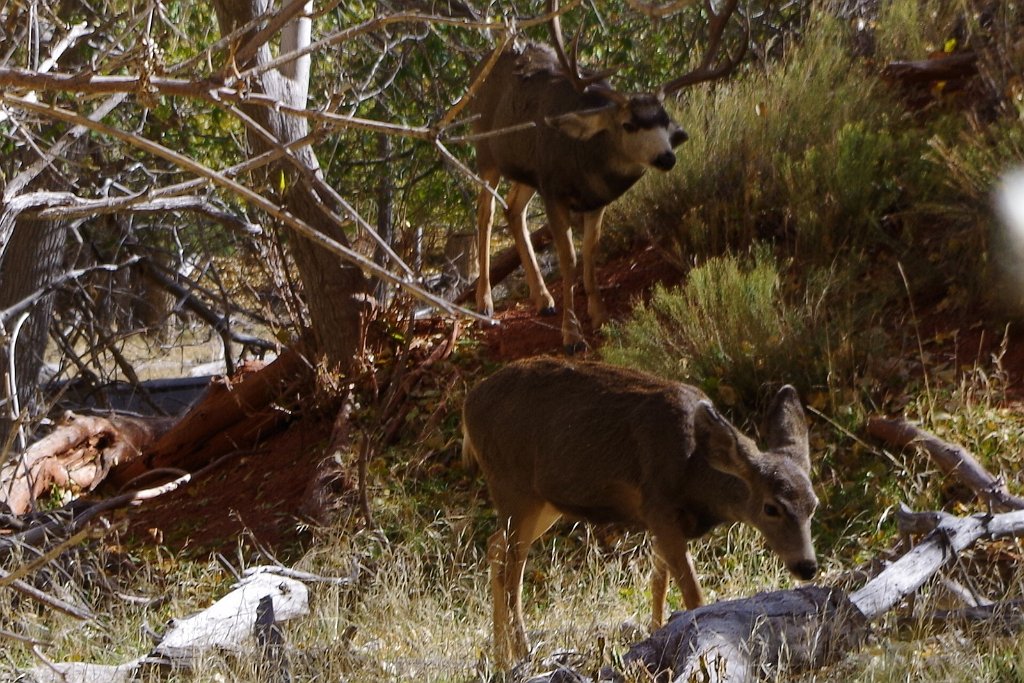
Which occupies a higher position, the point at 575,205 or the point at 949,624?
the point at 575,205

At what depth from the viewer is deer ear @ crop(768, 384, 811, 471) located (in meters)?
5.77

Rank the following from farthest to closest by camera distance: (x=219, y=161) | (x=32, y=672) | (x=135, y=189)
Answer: (x=219, y=161), (x=135, y=189), (x=32, y=672)

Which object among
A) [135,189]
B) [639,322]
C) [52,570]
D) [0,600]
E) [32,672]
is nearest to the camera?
[32,672]

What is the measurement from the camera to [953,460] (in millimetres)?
6930

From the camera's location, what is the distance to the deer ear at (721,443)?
550 centimetres

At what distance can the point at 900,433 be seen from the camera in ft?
24.5

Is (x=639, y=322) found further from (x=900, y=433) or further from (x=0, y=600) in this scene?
(x=0, y=600)

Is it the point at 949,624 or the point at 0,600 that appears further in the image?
the point at 0,600

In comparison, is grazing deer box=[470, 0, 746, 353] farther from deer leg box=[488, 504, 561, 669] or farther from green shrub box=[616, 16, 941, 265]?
deer leg box=[488, 504, 561, 669]

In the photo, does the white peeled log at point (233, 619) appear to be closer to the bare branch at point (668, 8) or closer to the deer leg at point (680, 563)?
the deer leg at point (680, 563)

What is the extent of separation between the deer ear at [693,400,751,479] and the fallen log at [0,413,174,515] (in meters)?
5.33

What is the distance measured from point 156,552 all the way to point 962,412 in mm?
4892

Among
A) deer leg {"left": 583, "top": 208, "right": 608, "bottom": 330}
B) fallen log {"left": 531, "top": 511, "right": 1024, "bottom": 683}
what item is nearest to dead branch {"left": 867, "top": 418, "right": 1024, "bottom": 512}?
fallen log {"left": 531, "top": 511, "right": 1024, "bottom": 683}

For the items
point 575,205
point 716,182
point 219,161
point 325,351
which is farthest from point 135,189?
point 716,182
